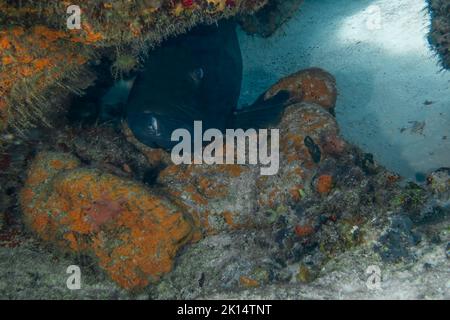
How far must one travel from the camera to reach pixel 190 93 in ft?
13.6

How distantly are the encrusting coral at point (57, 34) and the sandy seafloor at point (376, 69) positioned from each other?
2.92 metres

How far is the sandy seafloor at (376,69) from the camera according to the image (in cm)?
518

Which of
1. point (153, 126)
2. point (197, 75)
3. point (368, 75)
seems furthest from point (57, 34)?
point (368, 75)

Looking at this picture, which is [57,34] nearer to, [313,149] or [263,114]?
[263,114]

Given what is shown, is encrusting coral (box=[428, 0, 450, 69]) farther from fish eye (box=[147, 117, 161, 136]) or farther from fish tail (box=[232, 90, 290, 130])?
fish eye (box=[147, 117, 161, 136])

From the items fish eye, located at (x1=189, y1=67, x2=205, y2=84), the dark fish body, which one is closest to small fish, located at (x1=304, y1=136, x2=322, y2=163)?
the dark fish body

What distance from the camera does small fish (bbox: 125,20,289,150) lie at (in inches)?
152

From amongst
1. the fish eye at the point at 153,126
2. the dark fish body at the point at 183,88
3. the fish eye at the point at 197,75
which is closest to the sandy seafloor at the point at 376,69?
the dark fish body at the point at 183,88

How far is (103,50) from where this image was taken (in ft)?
12.8

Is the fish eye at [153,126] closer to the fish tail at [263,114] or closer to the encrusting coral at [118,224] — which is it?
the encrusting coral at [118,224]

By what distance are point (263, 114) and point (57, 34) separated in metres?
2.49

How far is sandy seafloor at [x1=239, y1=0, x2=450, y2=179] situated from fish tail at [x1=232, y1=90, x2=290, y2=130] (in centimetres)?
137
